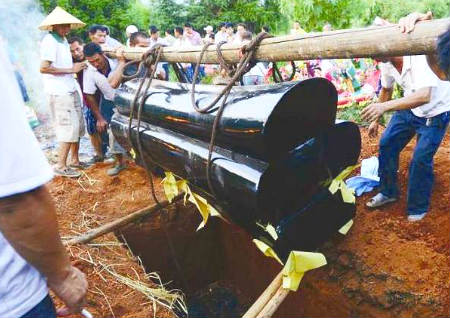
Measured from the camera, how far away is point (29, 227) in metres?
1.01

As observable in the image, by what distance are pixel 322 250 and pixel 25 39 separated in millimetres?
12133

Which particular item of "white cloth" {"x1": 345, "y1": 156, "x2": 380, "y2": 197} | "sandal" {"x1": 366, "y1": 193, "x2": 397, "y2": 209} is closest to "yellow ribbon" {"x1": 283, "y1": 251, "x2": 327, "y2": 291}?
"sandal" {"x1": 366, "y1": 193, "x2": 397, "y2": 209}

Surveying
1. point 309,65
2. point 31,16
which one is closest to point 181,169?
point 309,65

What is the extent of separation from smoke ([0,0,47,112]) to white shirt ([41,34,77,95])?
661 cm

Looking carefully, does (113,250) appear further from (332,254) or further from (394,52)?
(394,52)

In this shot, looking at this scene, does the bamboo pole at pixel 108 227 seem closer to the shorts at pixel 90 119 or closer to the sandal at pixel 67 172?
the sandal at pixel 67 172

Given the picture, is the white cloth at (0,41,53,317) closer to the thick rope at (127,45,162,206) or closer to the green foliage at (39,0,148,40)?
the thick rope at (127,45,162,206)

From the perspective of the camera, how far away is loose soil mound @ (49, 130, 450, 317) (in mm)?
2607

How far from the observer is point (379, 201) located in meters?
3.50

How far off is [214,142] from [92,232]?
152cm

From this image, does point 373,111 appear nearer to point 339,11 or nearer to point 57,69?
point 57,69

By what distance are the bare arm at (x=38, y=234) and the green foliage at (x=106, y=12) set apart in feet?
47.2

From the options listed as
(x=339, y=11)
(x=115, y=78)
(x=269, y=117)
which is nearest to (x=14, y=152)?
(x=269, y=117)

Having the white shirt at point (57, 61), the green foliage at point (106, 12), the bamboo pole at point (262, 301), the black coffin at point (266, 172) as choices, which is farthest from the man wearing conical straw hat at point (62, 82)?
the green foliage at point (106, 12)
